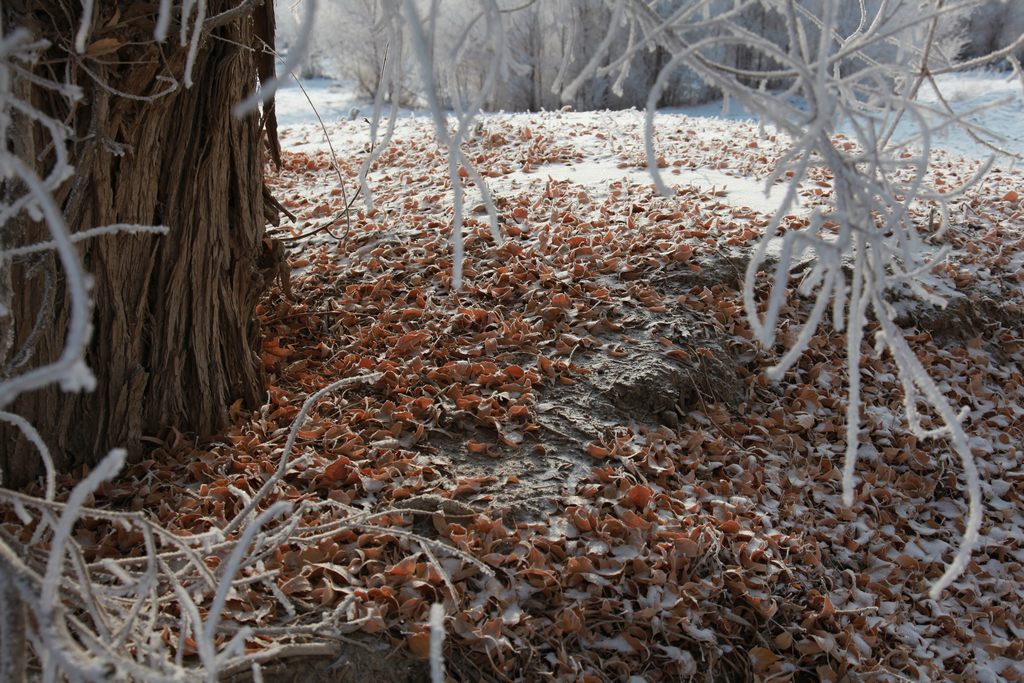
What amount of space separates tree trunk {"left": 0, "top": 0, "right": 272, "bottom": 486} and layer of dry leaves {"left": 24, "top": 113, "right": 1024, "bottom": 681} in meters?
0.18

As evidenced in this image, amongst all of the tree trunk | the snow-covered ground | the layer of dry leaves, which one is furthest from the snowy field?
the snow-covered ground

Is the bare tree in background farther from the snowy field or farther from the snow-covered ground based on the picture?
the snow-covered ground

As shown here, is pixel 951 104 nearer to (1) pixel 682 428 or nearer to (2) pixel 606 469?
(1) pixel 682 428

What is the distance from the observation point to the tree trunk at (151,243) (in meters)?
1.99

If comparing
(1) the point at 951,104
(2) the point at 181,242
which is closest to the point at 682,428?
(2) the point at 181,242

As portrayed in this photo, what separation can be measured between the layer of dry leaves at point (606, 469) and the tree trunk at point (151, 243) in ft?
0.60

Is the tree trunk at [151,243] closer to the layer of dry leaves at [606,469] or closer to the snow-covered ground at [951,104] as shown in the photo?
the layer of dry leaves at [606,469]

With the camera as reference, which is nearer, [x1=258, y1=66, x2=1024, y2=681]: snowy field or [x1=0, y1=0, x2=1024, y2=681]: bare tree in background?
[x1=0, y1=0, x2=1024, y2=681]: bare tree in background

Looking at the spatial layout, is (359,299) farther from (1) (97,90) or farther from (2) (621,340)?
(1) (97,90)

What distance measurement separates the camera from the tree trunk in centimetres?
199

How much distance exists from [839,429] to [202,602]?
7.14 feet

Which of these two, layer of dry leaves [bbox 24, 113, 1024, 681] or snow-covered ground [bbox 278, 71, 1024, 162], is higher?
snow-covered ground [bbox 278, 71, 1024, 162]

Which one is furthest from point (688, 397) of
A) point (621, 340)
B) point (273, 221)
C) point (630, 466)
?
point (273, 221)

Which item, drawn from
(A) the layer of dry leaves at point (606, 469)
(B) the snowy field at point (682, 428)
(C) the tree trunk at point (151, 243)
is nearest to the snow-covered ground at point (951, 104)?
(B) the snowy field at point (682, 428)
